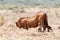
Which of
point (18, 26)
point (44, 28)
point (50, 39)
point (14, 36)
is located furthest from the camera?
point (18, 26)

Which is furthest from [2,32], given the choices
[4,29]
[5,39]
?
[5,39]

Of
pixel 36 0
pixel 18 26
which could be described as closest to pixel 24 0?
pixel 36 0

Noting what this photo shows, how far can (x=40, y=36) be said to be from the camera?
16219 millimetres

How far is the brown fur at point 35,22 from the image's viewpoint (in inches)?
751

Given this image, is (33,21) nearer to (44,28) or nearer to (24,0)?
(44,28)

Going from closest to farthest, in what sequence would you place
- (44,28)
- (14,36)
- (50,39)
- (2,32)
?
(50,39) → (14,36) → (2,32) → (44,28)

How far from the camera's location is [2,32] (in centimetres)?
1745

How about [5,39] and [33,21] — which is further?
[33,21]

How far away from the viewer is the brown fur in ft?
62.6

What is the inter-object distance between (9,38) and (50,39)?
1.97m

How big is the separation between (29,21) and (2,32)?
9.64 feet

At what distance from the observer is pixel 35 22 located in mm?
19594

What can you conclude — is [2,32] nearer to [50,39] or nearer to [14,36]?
[14,36]

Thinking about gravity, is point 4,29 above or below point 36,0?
above
